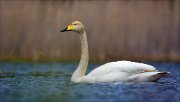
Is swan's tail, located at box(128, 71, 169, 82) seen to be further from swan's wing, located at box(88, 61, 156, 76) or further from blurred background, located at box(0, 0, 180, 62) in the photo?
blurred background, located at box(0, 0, 180, 62)

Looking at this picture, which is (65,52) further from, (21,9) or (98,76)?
(98,76)

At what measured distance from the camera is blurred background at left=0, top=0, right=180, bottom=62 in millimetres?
19406

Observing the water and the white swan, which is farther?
the white swan

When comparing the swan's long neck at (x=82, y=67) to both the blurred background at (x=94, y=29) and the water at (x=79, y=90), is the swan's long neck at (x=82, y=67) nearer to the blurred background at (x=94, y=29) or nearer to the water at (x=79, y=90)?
the water at (x=79, y=90)

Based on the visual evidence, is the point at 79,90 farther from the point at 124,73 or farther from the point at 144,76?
the point at 144,76

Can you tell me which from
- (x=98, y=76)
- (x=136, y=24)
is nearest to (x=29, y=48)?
(x=136, y=24)

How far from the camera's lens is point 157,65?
1898 cm

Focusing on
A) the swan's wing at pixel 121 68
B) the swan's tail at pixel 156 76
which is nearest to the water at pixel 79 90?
the swan's tail at pixel 156 76

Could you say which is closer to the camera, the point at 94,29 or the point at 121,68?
the point at 121,68

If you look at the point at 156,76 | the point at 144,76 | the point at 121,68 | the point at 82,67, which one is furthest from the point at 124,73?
the point at 82,67

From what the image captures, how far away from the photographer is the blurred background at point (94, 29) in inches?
764

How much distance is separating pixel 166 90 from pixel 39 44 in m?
8.63

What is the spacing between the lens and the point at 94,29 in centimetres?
1958

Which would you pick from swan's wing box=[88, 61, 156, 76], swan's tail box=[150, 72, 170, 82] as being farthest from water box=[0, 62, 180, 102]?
swan's wing box=[88, 61, 156, 76]
